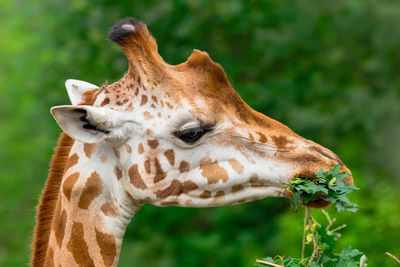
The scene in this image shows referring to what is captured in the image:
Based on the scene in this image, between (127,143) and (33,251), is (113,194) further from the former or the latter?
(33,251)

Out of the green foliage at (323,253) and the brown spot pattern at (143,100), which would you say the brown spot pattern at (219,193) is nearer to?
the green foliage at (323,253)

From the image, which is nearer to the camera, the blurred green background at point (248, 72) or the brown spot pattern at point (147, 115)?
the brown spot pattern at point (147, 115)

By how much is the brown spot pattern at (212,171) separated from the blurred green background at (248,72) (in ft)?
21.3

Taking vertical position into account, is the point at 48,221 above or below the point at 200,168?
below

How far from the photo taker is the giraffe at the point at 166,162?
122 inches

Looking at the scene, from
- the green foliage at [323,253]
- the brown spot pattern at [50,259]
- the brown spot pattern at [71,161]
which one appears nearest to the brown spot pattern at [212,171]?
the green foliage at [323,253]

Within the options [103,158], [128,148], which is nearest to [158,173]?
[128,148]

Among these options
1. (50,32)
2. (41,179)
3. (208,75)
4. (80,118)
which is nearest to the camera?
(80,118)

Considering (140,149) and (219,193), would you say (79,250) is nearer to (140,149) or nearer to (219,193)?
(140,149)

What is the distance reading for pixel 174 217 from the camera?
10.8m

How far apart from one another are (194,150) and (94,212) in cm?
66

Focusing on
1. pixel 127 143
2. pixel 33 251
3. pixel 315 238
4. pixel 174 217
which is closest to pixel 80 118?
pixel 127 143

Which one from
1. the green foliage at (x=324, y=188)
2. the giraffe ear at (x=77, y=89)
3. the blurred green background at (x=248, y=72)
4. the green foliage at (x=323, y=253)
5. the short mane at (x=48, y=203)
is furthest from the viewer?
the blurred green background at (x=248, y=72)

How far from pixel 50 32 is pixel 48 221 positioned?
25.8ft
